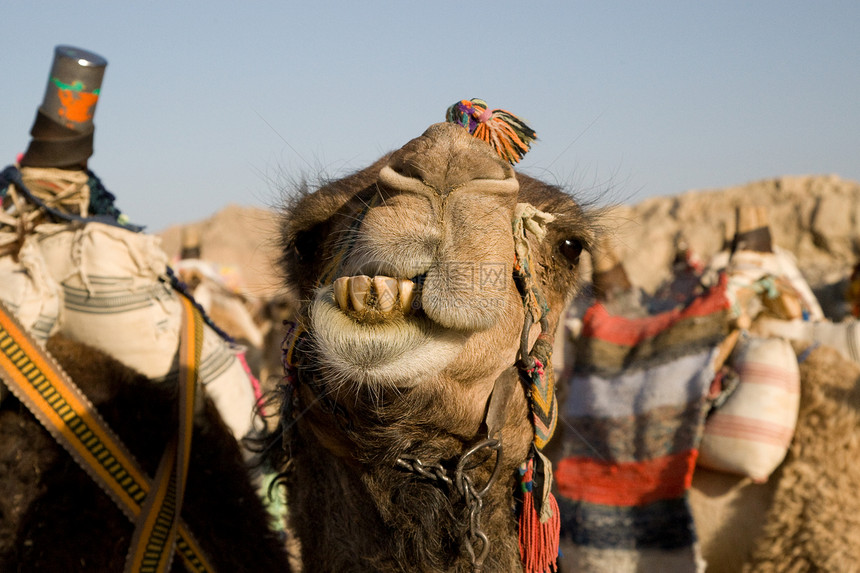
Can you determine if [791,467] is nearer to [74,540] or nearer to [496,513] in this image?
[496,513]

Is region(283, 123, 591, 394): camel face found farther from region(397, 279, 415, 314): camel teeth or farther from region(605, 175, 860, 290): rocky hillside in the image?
region(605, 175, 860, 290): rocky hillside

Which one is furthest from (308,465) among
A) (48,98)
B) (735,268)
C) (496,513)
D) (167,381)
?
(735,268)

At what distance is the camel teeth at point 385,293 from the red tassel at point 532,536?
698 millimetres

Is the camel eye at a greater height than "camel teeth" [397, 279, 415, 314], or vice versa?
the camel eye

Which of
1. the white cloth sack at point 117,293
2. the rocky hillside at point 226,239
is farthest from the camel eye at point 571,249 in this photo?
the rocky hillside at point 226,239

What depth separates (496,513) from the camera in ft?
6.64

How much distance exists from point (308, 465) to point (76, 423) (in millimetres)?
747

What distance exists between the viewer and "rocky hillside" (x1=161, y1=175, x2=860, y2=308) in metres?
15.1

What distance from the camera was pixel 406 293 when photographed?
5.49 feet

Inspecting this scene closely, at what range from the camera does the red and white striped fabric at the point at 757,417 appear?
377 cm

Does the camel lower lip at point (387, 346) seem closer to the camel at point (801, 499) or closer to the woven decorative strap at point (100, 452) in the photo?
the woven decorative strap at point (100, 452)

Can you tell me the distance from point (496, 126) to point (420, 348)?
0.67 metres

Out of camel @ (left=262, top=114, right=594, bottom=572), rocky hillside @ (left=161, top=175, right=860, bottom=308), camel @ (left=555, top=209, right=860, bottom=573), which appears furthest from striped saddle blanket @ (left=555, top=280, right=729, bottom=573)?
rocky hillside @ (left=161, top=175, right=860, bottom=308)

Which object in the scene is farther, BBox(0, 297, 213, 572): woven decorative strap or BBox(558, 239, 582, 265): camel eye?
BBox(0, 297, 213, 572): woven decorative strap
